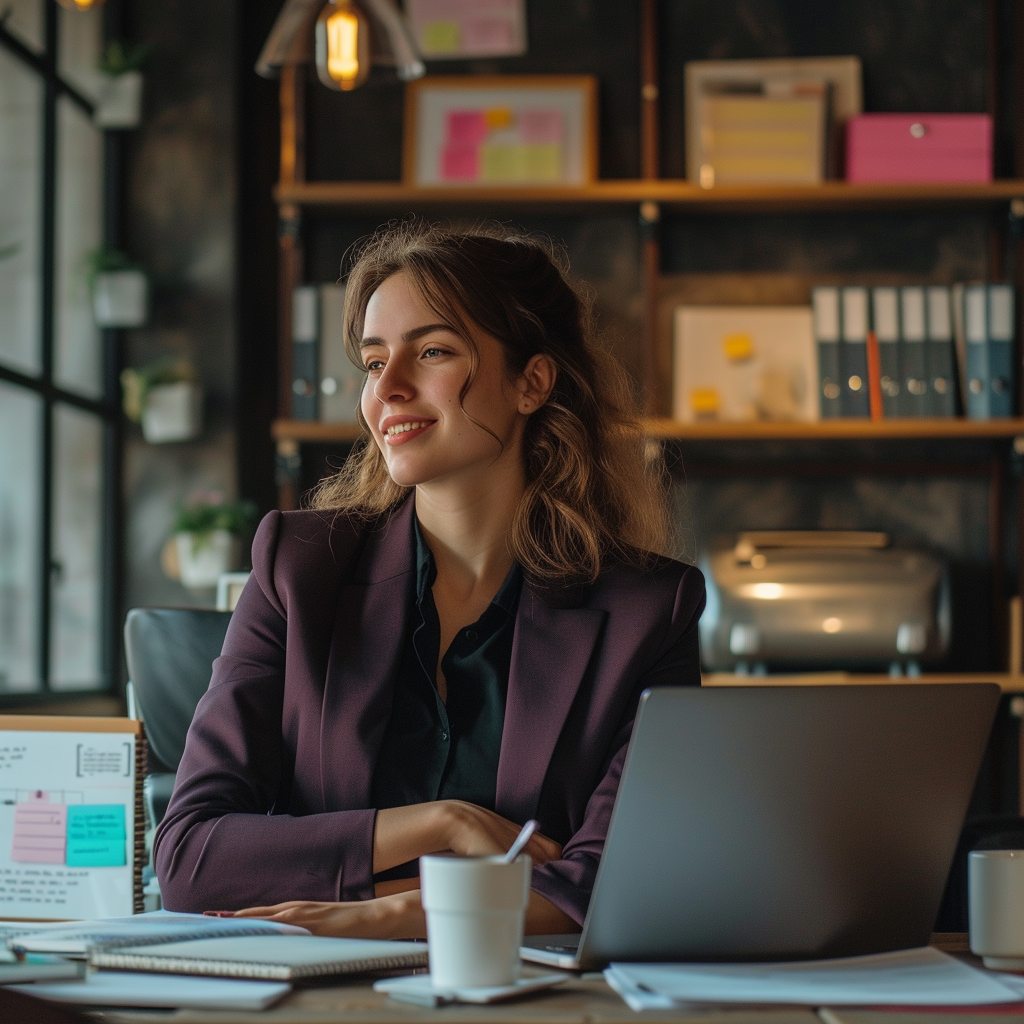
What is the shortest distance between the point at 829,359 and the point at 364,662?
2248 millimetres

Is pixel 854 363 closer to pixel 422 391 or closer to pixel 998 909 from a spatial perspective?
pixel 422 391

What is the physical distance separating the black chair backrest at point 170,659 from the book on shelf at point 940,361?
7.56 ft

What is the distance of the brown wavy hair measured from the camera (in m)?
1.53

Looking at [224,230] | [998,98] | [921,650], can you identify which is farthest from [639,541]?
[998,98]

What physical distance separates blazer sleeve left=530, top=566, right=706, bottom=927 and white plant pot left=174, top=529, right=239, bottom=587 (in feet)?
6.69

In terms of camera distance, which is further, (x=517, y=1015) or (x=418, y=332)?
(x=418, y=332)

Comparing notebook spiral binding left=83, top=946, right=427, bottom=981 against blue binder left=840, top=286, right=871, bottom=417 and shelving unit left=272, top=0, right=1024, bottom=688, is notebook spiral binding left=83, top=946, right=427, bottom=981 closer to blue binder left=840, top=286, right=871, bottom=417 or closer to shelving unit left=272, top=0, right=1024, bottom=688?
shelving unit left=272, top=0, right=1024, bottom=688

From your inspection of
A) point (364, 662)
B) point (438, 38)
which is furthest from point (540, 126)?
point (364, 662)

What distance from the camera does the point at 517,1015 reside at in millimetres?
711

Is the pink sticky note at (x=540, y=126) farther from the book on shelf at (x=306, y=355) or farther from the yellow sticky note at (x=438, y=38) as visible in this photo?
the book on shelf at (x=306, y=355)

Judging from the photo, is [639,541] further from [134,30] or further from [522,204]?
[134,30]

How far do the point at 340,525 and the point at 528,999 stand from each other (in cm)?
89

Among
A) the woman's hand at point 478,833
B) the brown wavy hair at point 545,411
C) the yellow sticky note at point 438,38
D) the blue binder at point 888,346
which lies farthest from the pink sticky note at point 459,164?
the woman's hand at point 478,833

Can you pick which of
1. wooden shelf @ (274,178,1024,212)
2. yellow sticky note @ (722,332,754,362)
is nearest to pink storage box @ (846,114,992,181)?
wooden shelf @ (274,178,1024,212)
